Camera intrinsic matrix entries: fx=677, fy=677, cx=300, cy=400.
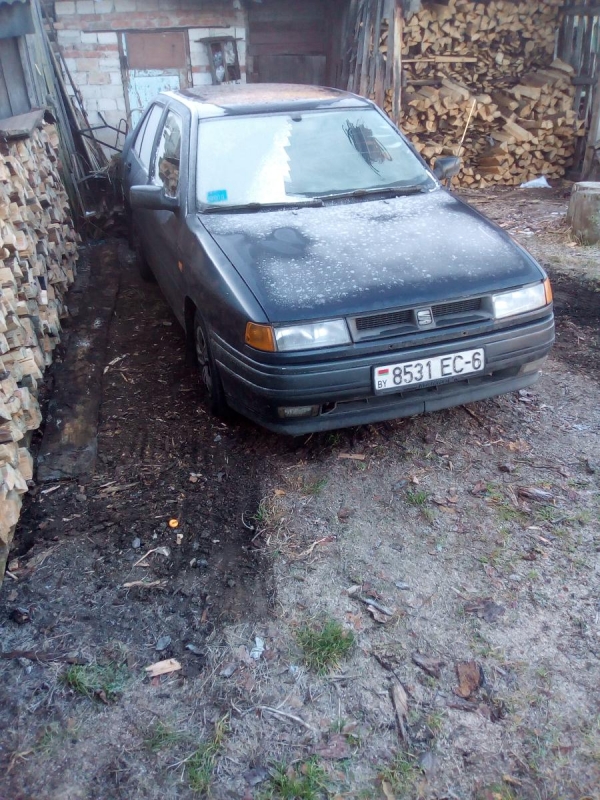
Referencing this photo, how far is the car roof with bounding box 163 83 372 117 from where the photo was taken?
4379mm

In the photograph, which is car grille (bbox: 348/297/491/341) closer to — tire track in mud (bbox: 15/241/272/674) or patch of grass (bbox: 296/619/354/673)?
tire track in mud (bbox: 15/241/272/674)

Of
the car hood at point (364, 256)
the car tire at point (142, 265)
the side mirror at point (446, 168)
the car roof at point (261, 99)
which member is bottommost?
the car tire at point (142, 265)

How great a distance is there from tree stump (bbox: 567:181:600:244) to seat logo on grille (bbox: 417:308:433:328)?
14.4ft

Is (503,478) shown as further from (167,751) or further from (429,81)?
(429,81)

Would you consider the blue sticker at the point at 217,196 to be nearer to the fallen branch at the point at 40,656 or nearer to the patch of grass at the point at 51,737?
the fallen branch at the point at 40,656

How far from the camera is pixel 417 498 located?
3.26m

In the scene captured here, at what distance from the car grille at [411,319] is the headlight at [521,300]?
0.08 m

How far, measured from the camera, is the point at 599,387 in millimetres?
4215

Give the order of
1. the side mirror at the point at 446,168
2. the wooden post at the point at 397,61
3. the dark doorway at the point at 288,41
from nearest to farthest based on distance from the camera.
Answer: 1. the side mirror at the point at 446,168
2. the wooden post at the point at 397,61
3. the dark doorway at the point at 288,41

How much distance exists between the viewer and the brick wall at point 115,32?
9.32m

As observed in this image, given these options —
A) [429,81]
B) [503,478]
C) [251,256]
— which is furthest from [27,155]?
[429,81]

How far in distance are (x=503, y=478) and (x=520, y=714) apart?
1.37 meters

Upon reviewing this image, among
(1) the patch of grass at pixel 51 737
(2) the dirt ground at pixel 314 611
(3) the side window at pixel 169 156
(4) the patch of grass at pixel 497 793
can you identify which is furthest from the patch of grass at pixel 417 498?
(3) the side window at pixel 169 156

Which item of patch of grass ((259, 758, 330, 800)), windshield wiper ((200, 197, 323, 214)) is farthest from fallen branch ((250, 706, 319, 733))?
windshield wiper ((200, 197, 323, 214))
